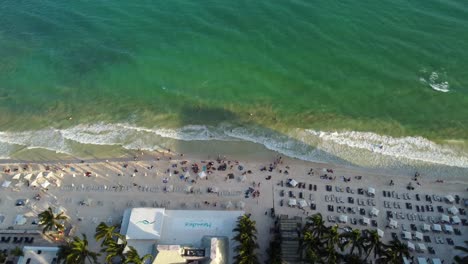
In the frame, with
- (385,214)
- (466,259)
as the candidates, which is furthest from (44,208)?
(466,259)

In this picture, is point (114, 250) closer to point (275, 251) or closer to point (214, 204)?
point (214, 204)

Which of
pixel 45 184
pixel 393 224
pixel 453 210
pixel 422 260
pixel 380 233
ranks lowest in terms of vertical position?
pixel 45 184

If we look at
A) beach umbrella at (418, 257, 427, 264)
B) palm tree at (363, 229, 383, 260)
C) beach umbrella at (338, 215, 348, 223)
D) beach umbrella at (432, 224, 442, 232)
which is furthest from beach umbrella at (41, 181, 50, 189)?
beach umbrella at (432, 224, 442, 232)

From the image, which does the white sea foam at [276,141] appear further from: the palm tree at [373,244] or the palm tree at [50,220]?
the palm tree at [373,244]

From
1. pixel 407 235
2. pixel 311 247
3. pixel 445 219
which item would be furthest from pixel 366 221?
pixel 311 247

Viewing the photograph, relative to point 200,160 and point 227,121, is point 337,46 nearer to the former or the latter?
point 227,121

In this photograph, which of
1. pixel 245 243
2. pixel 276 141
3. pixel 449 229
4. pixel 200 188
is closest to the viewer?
pixel 245 243

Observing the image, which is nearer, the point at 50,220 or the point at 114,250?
the point at 114,250
